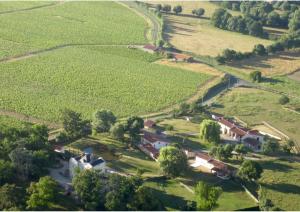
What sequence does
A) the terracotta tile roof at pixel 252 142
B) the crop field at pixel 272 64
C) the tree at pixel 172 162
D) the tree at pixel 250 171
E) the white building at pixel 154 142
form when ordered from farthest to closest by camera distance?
the crop field at pixel 272 64 < the terracotta tile roof at pixel 252 142 < the white building at pixel 154 142 < the tree at pixel 250 171 < the tree at pixel 172 162

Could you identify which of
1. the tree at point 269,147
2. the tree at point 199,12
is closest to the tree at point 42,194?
the tree at point 269,147

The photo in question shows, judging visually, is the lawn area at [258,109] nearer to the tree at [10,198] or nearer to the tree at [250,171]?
the tree at [250,171]

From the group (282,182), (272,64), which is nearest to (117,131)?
(282,182)

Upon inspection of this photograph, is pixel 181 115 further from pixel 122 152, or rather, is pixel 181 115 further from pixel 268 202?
pixel 268 202

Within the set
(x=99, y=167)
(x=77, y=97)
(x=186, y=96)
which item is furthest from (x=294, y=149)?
(x=77, y=97)

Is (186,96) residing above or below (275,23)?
below

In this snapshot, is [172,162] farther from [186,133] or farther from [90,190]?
[186,133]

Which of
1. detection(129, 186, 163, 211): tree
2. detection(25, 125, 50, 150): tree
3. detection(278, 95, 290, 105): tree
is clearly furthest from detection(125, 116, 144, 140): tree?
detection(278, 95, 290, 105): tree

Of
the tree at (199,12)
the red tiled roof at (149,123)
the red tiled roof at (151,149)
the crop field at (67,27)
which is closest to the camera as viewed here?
the red tiled roof at (151,149)
